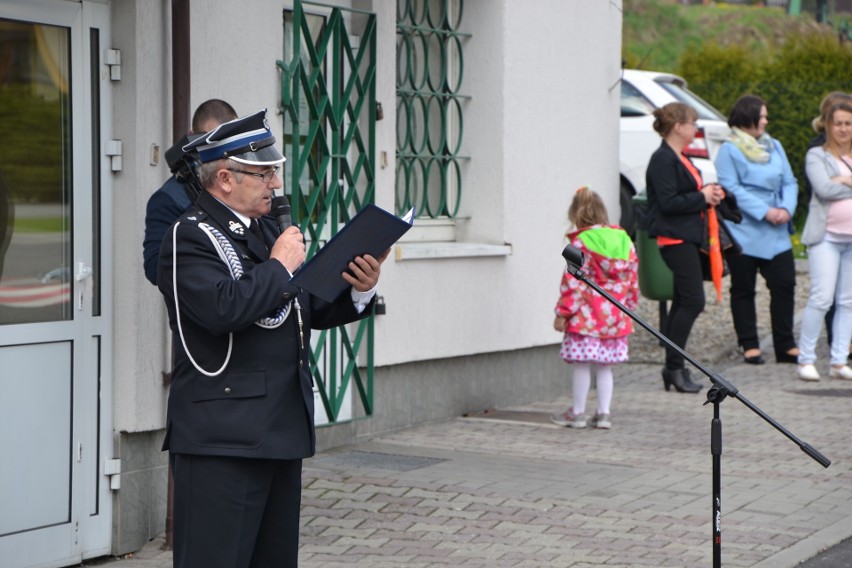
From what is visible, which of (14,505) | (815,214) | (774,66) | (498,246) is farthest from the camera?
(774,66)

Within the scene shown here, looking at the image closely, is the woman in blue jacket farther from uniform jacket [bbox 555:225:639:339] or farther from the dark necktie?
the dark necktie

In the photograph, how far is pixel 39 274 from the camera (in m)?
6.34

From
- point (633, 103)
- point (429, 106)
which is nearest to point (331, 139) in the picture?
point (429, 106)

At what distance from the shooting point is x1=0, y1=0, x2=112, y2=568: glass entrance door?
620cm

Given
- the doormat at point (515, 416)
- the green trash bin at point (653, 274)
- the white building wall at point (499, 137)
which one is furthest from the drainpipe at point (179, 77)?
the green trash bin at point (653, 274)

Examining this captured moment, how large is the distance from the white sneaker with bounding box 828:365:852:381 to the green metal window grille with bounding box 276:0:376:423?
462 centimetres

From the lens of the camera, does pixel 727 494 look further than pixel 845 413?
No

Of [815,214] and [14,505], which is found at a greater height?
[815,214]

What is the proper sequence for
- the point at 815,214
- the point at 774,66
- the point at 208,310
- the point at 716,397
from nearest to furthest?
1. the point at 208,310
2. the point at 716,397
3. the point at 815,214
4. the point at 774,66

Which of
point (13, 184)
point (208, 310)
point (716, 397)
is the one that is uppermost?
point (13, 184)

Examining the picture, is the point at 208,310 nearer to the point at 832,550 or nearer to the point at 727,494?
the point at 832,550

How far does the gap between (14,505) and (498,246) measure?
4.77 m

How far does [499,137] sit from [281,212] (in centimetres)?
595

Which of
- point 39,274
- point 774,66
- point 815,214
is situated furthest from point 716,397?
point 774,66
